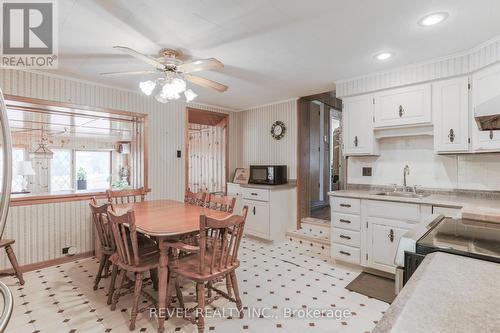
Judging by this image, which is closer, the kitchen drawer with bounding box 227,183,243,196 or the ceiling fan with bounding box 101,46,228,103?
the ceiling fan with bounding box 101,46,228,103

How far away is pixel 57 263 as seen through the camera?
10.1 feet

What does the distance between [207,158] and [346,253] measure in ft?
10.6

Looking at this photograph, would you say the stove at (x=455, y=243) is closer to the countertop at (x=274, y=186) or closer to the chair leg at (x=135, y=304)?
the chair leg at (x=135, y=304)

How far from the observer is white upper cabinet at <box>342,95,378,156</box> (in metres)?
3.08

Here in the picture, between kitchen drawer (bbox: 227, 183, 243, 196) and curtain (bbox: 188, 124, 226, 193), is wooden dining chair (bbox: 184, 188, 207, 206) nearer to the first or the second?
kitchen drawer (bbox: 227, 183, 243, 196)

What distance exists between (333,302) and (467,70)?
2.52 m

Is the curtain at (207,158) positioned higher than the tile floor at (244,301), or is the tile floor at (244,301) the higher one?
the curtain at (207,158)

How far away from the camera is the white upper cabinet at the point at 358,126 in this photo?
308 centimetres

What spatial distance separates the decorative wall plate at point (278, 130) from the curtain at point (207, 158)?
1.00 m

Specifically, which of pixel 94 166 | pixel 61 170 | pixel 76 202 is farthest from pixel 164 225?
pixel 94 166

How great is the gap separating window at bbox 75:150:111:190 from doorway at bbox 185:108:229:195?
2201 mm

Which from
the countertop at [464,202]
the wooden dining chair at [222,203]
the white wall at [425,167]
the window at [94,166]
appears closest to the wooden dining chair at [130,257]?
the wooden dining chair at [222,203]

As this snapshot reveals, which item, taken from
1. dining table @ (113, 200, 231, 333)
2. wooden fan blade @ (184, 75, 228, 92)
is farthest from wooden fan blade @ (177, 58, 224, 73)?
dining table @ (113, 200, 231, 333)

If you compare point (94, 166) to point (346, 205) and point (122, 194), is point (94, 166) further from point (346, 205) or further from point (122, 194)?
point (346, 205)
